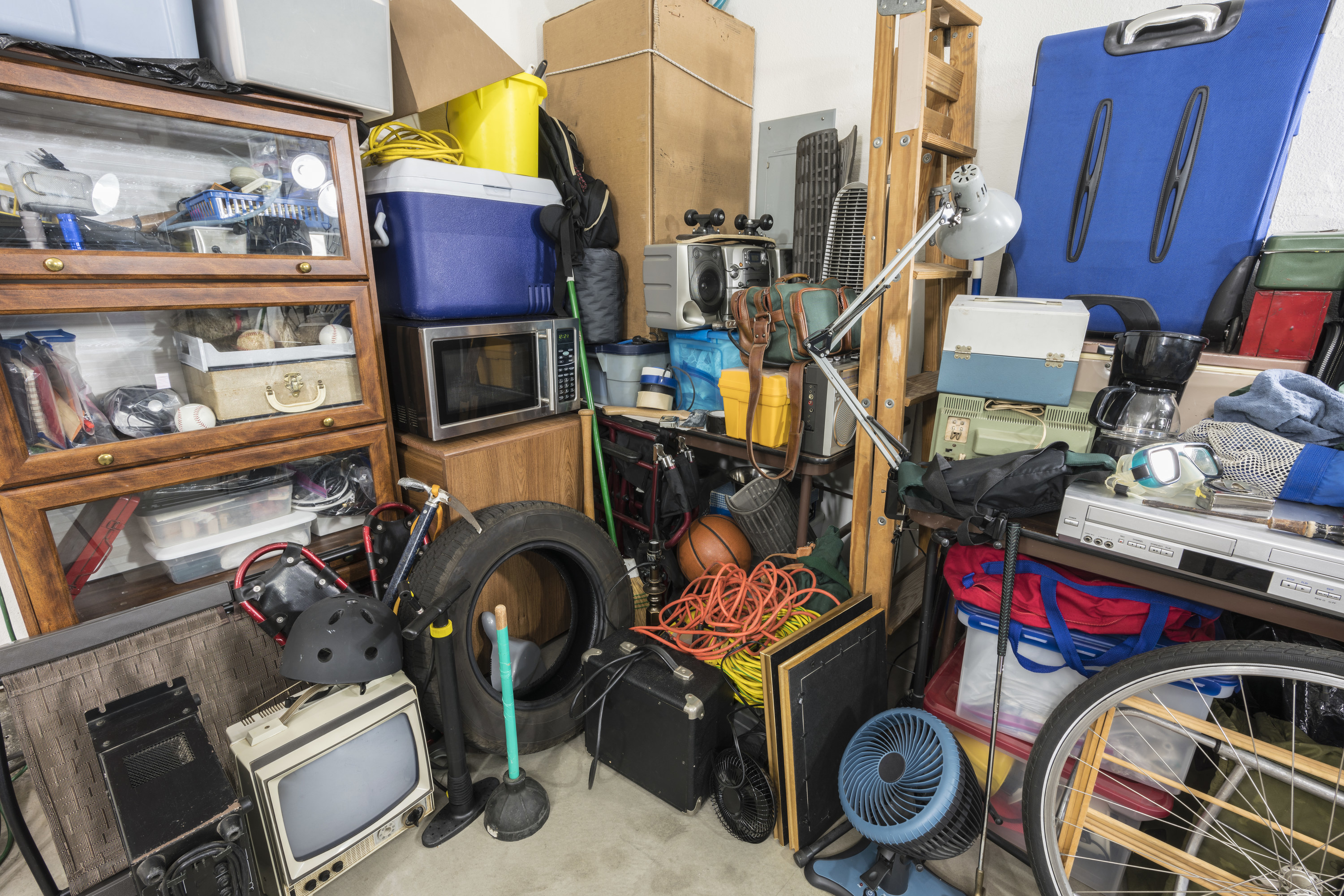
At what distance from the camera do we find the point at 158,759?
3.84 feet

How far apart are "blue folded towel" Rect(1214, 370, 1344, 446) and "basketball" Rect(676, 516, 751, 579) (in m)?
1.37

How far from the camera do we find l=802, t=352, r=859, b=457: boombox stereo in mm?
1747

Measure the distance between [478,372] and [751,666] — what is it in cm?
122

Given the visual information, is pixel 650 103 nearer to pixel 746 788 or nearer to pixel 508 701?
pixel 508 701

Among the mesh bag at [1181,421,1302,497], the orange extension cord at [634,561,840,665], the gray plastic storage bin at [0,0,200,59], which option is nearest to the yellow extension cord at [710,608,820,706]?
the orange extension cord at [634,561,840,665]

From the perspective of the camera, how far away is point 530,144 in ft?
6.83

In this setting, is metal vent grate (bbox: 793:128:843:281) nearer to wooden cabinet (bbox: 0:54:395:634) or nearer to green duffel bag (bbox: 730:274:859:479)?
green duffel bag (bbox: 730:274:859:479)

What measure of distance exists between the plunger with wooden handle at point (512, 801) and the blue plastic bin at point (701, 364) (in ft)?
3.32

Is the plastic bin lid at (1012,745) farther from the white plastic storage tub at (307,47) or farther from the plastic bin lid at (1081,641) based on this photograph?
the white plastic storage tub at (307,47)

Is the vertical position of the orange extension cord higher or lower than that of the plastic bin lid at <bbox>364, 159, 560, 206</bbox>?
lower

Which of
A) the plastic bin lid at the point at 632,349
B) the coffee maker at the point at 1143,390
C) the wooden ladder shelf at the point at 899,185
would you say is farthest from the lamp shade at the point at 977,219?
the plastic bin lid at the point at 632,349

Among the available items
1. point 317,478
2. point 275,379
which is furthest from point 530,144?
point 317,478

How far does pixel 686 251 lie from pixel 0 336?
1684 mm

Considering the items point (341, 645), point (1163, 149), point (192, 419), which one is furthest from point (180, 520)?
point (1163, 149)
